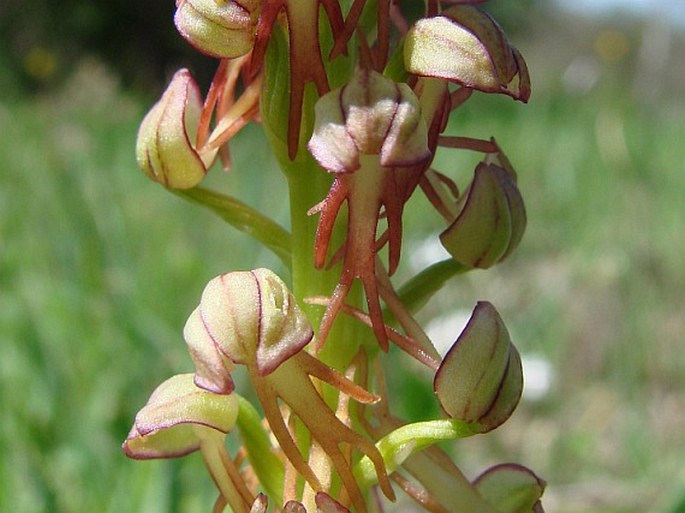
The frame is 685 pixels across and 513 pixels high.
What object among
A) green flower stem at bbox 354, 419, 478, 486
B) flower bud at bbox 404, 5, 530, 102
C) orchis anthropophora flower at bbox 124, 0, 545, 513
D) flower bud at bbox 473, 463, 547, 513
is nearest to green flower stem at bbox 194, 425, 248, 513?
orchis anthropophora flower at bbox 124, 0, 545, 513

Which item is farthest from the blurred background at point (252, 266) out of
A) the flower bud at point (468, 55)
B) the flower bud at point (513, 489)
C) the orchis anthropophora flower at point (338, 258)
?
the flower bud at point (468, 55)

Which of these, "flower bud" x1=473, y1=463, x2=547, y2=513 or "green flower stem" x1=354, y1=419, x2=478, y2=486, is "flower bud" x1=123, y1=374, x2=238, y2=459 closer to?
"green flower stem" x1=354, y1=419, x2=478, y2=486

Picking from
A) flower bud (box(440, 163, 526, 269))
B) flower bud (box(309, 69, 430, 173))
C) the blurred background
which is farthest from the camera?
the blurred background

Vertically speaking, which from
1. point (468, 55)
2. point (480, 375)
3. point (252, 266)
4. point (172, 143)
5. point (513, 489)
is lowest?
point (252, 266)

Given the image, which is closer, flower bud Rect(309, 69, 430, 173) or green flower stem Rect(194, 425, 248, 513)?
flower bud Rect(309, 69, 430, 173)

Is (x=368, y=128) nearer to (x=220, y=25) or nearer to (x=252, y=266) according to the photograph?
(x=220, y=25)

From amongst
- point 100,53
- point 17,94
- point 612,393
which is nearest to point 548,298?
point 612,393

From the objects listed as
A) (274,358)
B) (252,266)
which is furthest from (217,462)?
(252,266)
